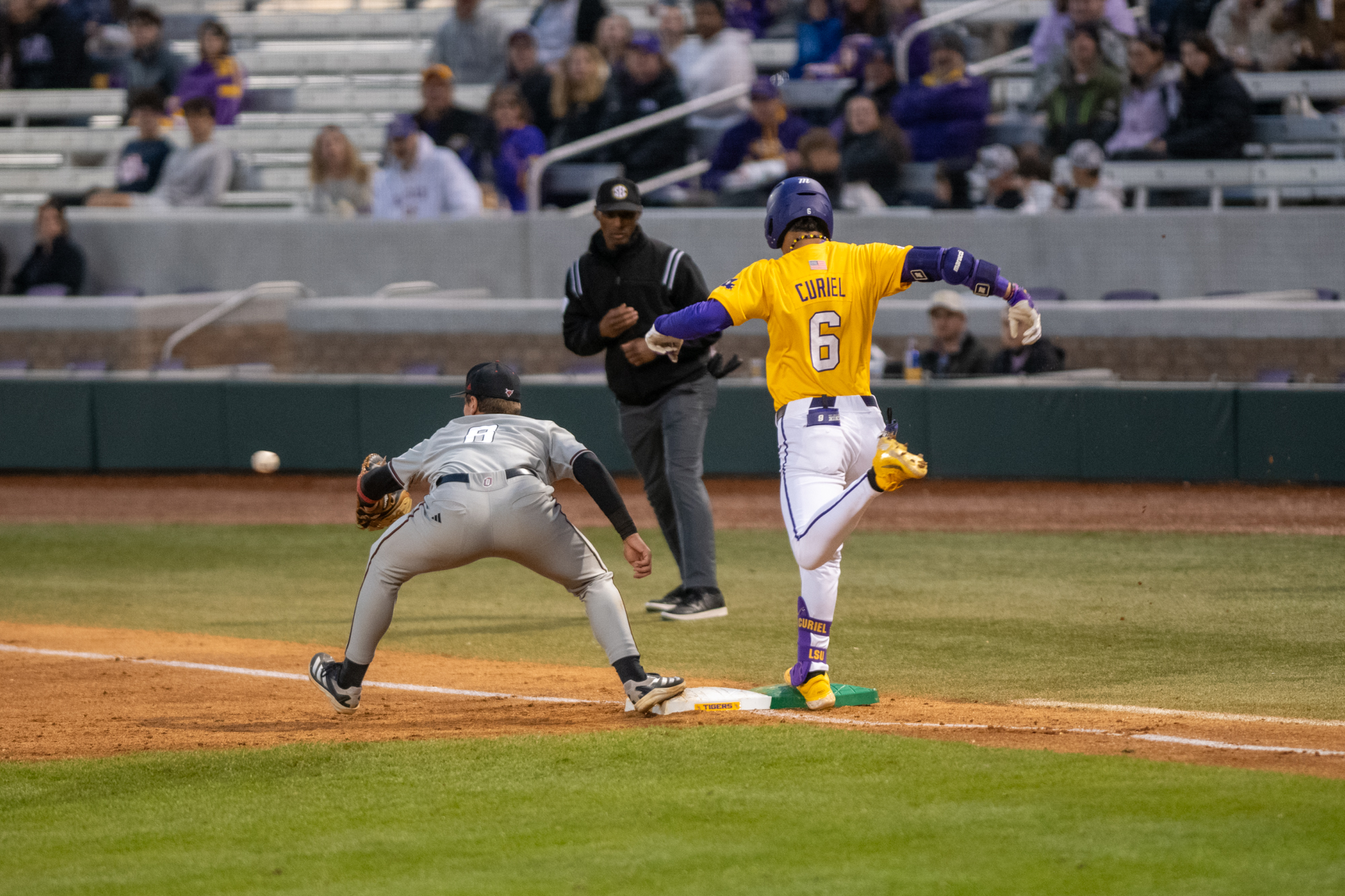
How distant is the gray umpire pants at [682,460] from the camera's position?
8852 millimetres

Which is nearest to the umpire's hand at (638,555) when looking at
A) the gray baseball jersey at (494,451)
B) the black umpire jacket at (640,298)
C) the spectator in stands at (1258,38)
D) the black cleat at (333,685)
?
the gray baseball jersey at (494,451)

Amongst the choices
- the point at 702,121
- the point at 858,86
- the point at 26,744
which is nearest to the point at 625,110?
the point at 702,121

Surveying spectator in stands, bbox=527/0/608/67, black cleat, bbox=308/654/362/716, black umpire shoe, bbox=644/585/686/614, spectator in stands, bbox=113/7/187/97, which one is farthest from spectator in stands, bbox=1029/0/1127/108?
spectator in stands, bbox=113/7/187/97

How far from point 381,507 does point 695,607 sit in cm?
284

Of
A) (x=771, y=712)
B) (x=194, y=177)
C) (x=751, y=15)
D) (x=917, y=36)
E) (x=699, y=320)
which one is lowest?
(x=771, y=712)

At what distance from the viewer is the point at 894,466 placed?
5789 mm

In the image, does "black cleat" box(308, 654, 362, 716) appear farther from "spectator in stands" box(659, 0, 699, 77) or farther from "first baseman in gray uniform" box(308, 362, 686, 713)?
"spectator in stands" box(659, 0, 699, 77)

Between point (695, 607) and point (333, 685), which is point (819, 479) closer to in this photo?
point (333, 685)

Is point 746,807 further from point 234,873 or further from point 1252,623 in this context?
point 1252,623

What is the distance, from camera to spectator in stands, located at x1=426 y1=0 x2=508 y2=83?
19.1m

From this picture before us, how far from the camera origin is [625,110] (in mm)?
17141

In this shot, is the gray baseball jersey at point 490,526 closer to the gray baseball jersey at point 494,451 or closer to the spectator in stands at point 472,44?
the gray baseball jersey at point 494,451

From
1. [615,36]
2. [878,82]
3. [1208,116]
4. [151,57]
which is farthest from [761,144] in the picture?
[151,57]

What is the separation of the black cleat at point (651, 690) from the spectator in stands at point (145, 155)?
14.2 m
